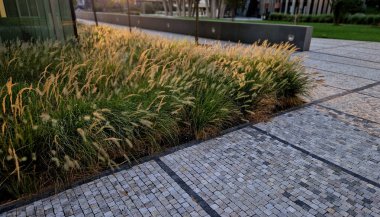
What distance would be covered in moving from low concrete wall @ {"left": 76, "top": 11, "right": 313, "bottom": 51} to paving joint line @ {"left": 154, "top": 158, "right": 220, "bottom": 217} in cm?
762

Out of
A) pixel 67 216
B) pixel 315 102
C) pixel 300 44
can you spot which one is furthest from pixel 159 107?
pixel 300 44

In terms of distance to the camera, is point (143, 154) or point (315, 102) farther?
point (315, 102)

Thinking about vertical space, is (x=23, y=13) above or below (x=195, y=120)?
above

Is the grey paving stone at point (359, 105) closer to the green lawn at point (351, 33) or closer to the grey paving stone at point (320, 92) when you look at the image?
the grey paving stone at point (320, 92)

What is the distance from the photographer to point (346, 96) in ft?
18.0

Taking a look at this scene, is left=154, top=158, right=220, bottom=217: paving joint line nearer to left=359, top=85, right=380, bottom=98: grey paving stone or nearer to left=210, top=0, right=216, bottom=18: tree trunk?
left=359, top=85, right=380, bottom=98: grey paving stone

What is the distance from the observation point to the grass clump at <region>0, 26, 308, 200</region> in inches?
101

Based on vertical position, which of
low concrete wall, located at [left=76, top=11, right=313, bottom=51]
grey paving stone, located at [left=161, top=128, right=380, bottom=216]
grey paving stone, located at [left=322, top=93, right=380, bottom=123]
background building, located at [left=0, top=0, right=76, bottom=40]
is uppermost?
background building, located at [left=0, top=0, right=76, bottom=40]

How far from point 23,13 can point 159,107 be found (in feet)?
21.1

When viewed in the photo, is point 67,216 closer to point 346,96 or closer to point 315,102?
point 315,102

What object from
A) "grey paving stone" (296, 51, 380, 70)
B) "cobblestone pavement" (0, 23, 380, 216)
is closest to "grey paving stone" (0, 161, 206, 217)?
"cobblestone pavement" (0, 23, 380, 216)

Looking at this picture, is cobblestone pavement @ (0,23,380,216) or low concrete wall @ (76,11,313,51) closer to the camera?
cobblestone pavement @ (0,23,380,216)

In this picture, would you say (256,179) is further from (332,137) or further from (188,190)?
(332,137)

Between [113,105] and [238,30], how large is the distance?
35.3ft
